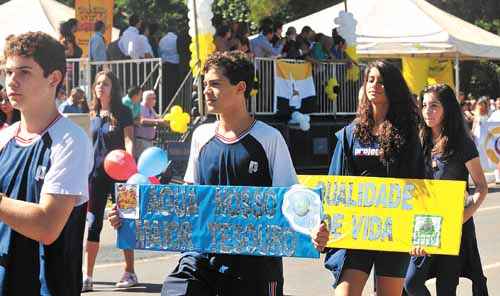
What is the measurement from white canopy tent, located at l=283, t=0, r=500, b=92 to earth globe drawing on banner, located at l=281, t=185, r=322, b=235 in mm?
19588

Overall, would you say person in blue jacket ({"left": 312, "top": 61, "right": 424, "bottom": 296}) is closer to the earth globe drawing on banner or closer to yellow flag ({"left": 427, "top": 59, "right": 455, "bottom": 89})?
the earth globe drawing on banner

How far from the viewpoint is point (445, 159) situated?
21.9 feet

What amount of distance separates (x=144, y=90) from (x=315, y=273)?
28.9 ft

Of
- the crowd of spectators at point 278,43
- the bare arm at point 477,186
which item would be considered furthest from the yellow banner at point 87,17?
the bare arm at point 477,186

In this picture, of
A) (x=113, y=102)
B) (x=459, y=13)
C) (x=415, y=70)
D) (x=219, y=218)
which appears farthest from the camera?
(x=459, y=13)

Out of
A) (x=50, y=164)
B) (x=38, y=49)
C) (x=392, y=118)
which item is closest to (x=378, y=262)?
(x=392, y=118)

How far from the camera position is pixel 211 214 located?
16.2 ft

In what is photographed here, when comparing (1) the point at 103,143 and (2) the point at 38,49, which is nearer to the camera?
(2) the point at 38,49

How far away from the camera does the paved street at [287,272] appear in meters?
9.10

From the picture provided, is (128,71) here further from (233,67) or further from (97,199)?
(233,67)

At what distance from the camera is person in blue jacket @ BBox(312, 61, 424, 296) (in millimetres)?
5703

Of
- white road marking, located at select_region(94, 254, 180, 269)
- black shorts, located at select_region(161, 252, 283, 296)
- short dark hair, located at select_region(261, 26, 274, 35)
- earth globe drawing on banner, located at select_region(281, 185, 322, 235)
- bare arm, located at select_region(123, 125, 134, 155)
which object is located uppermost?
short dark hair, located at select_region(261, 26, 274, 35)

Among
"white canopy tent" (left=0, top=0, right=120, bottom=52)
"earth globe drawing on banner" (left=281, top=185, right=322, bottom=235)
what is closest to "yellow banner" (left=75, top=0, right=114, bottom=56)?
"white canopy tent" (left=0, top=0, right=120, bottom=52)

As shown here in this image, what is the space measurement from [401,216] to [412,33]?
19622mm
